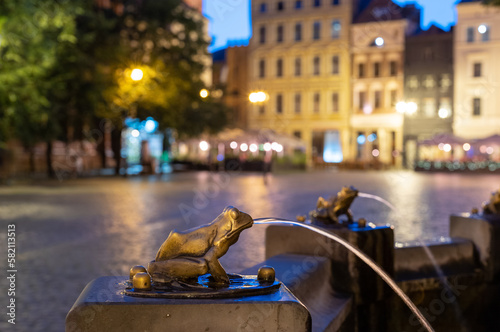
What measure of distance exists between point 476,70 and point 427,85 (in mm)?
4235

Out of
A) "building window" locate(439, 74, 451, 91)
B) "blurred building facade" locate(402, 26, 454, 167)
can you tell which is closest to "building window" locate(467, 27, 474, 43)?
"blurred building facade" locate(402, 26, 454, 167)

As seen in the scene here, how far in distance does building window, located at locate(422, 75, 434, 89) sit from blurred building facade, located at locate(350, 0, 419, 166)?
197cm

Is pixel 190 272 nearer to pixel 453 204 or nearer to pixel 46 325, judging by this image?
pixel 46 325

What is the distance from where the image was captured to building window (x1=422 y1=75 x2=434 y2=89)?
54125 millimetres

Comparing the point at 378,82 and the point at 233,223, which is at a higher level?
the point at 378,82

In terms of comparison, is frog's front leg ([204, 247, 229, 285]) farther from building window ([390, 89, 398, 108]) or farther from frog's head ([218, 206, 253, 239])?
building window ([390, 89, 398, 108])

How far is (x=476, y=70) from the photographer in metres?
52.0

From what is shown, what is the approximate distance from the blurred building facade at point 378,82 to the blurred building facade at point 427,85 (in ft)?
2.25

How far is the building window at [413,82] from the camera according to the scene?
5459 centimetres

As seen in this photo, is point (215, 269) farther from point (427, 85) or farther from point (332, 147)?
point (332, 147)

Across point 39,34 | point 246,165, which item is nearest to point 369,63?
point 246,165

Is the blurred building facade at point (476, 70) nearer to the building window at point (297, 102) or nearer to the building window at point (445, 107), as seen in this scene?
the building window at point (445, 107)

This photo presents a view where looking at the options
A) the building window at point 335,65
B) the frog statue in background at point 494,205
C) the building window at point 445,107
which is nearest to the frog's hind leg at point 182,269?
the frog statue in background at point 494,205

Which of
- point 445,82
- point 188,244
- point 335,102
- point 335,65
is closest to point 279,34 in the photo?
point 335,65
